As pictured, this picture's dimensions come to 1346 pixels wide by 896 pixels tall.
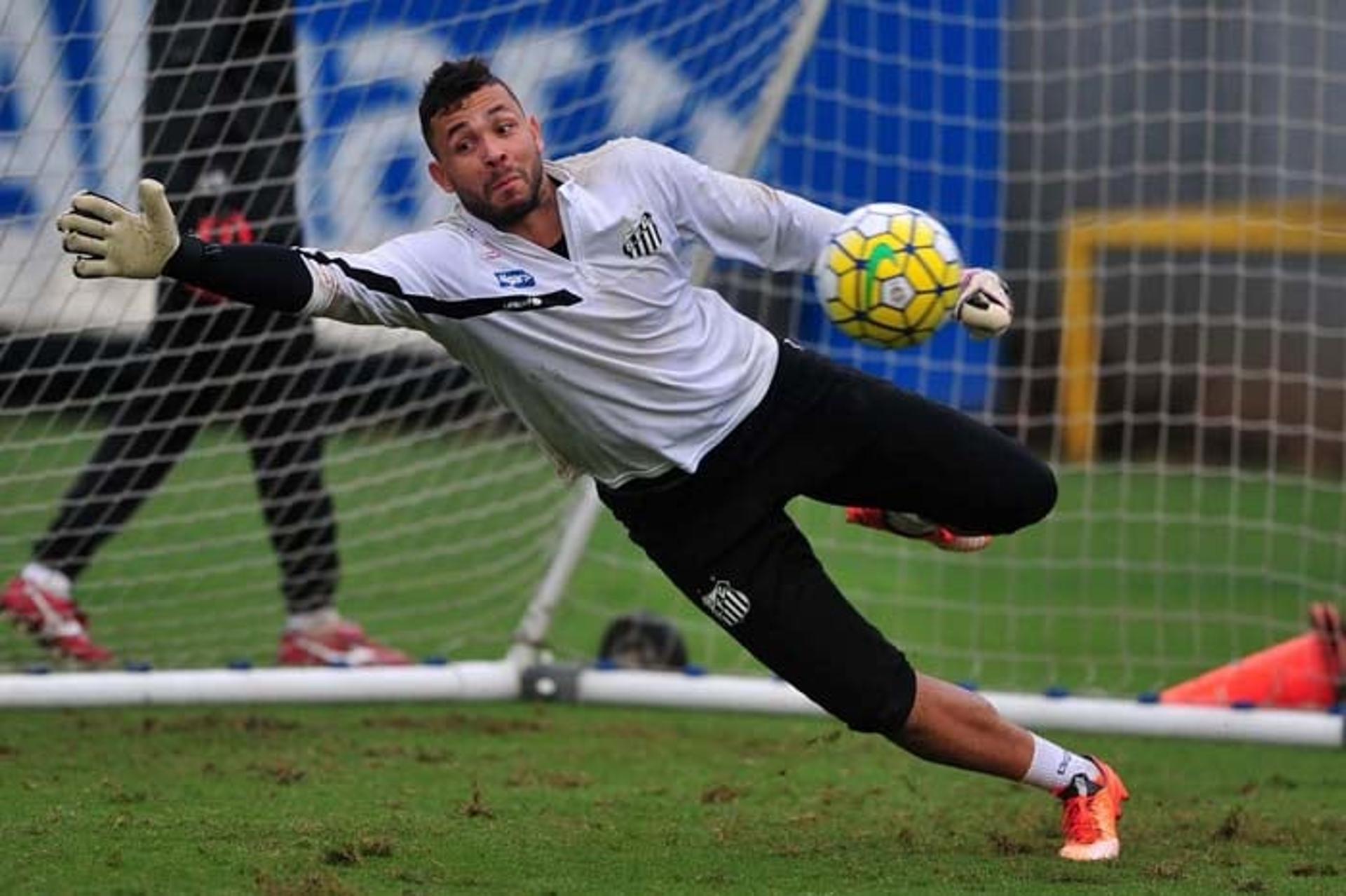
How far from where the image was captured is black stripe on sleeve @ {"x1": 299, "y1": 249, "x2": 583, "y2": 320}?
14.6 feet

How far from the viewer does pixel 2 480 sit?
6551 millimetres

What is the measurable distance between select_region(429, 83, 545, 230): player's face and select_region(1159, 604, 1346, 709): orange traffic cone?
9.90ft

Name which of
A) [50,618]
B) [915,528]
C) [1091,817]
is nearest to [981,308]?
[915,528]

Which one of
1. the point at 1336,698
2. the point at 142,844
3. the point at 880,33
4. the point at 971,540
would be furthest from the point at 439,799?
the point at 880,33

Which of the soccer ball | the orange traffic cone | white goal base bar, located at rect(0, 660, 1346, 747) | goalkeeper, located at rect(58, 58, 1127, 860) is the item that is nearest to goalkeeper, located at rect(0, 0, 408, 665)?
white goal base bar, located at rect(0, 660, 1346, 747)

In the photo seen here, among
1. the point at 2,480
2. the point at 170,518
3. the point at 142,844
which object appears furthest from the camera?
the point at 170,518

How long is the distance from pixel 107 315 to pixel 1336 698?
12.2 ft

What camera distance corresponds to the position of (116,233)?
4156 mm

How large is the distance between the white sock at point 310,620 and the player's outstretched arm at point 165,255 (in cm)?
284

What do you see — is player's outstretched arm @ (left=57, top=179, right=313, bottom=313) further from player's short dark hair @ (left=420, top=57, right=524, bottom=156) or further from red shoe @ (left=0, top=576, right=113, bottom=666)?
red shoe @ (left=0, top=576, right=113, bottom=666)

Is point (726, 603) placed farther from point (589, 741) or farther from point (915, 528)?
point (589, 741)

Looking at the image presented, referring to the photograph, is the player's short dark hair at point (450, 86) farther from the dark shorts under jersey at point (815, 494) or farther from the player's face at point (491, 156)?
the dark shorts under jersey at point (815, 494)

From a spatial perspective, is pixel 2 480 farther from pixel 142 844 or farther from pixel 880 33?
pixel 880 33

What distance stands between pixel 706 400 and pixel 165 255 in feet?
3.79
